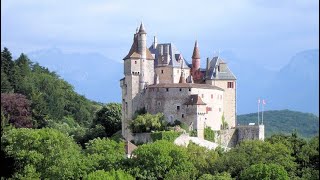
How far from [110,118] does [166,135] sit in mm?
13046

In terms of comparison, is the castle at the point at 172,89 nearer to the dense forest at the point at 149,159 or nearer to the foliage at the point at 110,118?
the dense forest at the point at 149,159

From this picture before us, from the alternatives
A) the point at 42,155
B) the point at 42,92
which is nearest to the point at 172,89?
the point at 42,155

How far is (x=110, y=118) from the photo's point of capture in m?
71.2

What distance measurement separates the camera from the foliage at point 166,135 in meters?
59.2

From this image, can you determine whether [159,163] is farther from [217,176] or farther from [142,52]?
[142,52]

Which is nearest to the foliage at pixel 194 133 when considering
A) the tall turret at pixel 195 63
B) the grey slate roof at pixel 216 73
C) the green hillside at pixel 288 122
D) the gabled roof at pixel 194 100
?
the gabled roof at pixel 194 100

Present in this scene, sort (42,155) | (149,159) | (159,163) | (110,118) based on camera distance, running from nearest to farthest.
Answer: (42,155), (159,163), (149,159), (110,118)

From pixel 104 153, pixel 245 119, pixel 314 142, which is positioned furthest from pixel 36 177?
pixel 245 119

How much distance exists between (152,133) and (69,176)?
38.1ft

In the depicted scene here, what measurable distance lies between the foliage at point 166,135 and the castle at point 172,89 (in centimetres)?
311

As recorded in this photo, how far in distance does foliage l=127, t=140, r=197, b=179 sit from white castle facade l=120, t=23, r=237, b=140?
1008cm

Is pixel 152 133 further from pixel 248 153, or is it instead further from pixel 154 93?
pixel 248 153

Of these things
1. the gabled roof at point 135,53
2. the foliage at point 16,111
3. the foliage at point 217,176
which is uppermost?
the gabled roof at point 135,53

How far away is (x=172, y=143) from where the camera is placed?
2215 inches
